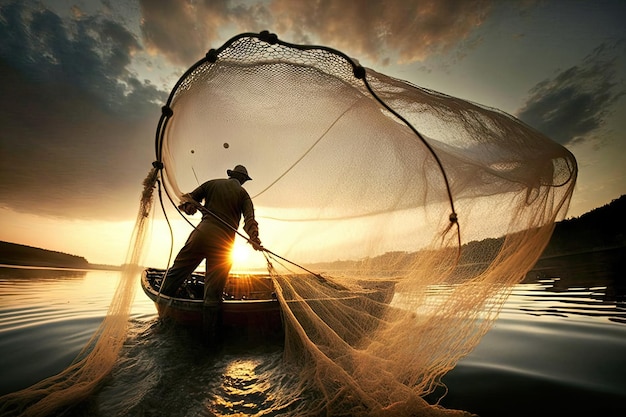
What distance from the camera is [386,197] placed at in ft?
9.71

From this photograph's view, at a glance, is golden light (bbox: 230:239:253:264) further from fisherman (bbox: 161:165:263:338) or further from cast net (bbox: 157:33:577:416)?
cast net (bbox: 157:33:577:416)

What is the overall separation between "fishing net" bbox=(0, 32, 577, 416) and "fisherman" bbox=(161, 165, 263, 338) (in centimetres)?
80

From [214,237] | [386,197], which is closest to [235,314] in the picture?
[214,237]

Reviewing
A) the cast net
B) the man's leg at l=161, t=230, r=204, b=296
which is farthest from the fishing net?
the man's leg at l=161, t=230, r=204, b=296

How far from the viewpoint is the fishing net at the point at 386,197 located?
7.75 feet

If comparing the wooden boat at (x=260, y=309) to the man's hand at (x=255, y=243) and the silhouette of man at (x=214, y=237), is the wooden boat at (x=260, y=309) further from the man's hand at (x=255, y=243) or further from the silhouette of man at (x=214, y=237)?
the man's hand at (x=255, y=243)

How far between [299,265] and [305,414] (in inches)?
80.2

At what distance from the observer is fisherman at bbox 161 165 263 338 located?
3.98 meters

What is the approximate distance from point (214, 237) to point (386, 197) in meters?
2.93

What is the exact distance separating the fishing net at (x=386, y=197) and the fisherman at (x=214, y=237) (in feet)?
2.62

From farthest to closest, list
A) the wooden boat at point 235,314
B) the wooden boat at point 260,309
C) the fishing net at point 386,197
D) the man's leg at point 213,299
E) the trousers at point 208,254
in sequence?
the trousers at point 208,254, the wooden boat at point 235,314, the man's leg at point 213,299, the wooden boat at point 260,309, the fishing net at point 386,197

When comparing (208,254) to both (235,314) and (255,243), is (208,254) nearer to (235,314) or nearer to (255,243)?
(255,243)

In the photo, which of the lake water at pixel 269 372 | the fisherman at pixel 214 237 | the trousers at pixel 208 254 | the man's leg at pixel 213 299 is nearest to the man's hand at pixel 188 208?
the fisherman at pixel 214 237

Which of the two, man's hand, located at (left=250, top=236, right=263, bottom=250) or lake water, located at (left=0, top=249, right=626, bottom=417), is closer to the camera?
lake water, located at (left=0, top=249, right=626, bottom=417)
